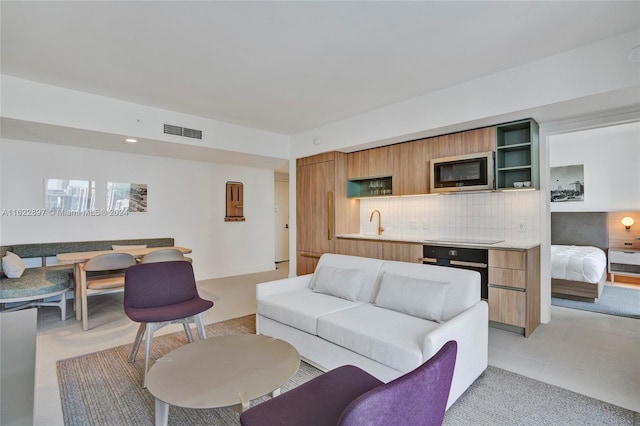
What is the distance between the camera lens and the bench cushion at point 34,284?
11.3 feet

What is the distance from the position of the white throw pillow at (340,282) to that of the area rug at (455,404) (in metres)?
0.73

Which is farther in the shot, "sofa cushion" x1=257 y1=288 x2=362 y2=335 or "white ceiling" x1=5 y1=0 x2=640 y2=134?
"sofa cushion" x1=257 y1=288 x2=362 y2=335

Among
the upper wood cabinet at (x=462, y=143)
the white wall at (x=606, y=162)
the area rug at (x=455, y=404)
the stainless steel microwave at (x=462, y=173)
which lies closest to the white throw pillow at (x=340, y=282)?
the area rug at (x=455, y=404)

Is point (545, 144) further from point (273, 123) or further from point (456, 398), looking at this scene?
point (273, 123)

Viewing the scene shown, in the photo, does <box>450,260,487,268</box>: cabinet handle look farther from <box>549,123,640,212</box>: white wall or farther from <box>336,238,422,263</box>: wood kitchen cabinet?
<box>549,123,640,212</box>: white wall

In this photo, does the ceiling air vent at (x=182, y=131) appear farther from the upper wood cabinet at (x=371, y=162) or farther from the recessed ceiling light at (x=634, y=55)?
the recessed ceiling light at (x=634, y=55)

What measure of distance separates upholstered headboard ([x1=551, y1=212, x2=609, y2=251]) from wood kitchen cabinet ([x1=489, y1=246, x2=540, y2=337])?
3.52 meters

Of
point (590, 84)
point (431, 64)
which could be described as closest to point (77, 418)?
point (431, 64)

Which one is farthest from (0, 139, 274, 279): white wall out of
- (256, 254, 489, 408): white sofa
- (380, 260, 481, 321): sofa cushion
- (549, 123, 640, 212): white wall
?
(549, 123, 640, 212): white wall

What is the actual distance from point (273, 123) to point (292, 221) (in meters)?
1.82

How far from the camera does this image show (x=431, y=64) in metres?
3.20

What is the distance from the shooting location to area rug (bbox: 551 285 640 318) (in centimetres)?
406

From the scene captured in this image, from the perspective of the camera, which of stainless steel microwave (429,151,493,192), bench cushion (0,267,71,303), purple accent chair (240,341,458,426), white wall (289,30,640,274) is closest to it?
purple accent chair (240,341,458,426)

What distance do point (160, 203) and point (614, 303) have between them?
726 centimetres
